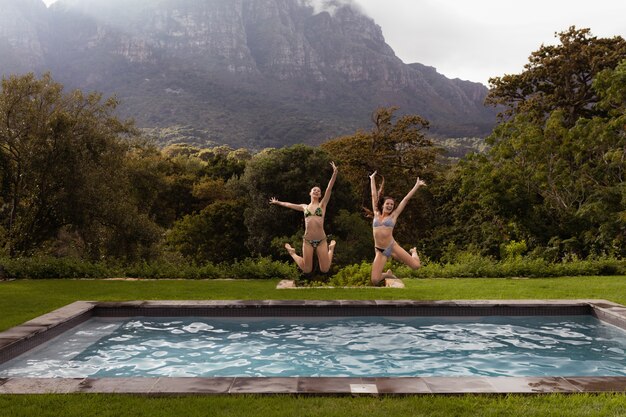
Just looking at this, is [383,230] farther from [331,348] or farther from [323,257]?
[331,348]

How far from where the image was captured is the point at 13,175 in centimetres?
2117

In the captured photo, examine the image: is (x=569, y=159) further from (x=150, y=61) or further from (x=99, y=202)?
(x=150, y=61)

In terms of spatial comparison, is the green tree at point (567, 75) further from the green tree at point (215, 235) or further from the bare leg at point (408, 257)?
the bare leg at point (408, 257)

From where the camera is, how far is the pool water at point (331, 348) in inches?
328

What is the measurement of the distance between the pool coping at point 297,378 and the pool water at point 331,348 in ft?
0.52

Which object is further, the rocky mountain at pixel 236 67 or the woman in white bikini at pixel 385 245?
the rocky mountain at pixel 236 67

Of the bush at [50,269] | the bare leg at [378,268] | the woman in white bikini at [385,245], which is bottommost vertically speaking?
the bush at [50,269]

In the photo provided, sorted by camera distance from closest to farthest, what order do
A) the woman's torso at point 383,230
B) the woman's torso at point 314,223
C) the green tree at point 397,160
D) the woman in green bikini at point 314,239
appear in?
the woman's torso at point 383,230
the woman in green bikini at point 314,239
the woman's torso at point 314,223
the green tree at point 397,160

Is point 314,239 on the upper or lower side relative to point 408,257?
upper

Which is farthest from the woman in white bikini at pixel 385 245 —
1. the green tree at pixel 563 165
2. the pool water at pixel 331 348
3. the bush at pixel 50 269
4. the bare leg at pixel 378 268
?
the green tree at pixel 563 165

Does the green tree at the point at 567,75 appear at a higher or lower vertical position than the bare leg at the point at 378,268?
higher

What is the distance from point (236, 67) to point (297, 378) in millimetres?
106628

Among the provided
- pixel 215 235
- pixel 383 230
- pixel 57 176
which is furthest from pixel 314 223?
pixel 215 235

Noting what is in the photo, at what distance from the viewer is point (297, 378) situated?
19.5 ft
